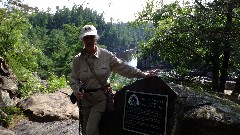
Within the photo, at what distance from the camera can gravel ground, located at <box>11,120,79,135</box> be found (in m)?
7.73

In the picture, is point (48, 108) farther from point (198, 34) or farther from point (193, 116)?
point (198, 34)

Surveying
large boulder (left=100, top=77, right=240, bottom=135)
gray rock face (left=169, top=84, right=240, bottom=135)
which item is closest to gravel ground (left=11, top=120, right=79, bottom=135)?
large boulder (left=100, top=77, right=240, bottom=135)

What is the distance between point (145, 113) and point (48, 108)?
221 inches

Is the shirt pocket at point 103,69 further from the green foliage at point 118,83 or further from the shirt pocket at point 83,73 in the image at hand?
the green foliage at point 118,83

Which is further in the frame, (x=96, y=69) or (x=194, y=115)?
(x=194, y=115)

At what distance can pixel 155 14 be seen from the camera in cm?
1650

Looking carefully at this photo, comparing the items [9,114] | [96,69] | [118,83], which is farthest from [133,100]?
[118,83]

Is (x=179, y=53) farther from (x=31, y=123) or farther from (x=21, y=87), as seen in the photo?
(x=31, y=123)

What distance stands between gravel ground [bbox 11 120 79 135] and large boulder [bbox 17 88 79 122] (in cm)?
33

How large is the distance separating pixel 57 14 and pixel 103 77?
128m

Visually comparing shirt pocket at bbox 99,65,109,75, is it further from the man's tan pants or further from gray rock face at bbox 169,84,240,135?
gray rock face at bbox 169,84,240,135

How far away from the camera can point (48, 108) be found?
933cm

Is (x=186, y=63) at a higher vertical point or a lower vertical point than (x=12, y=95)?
higher

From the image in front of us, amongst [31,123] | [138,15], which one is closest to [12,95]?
[31,123]
